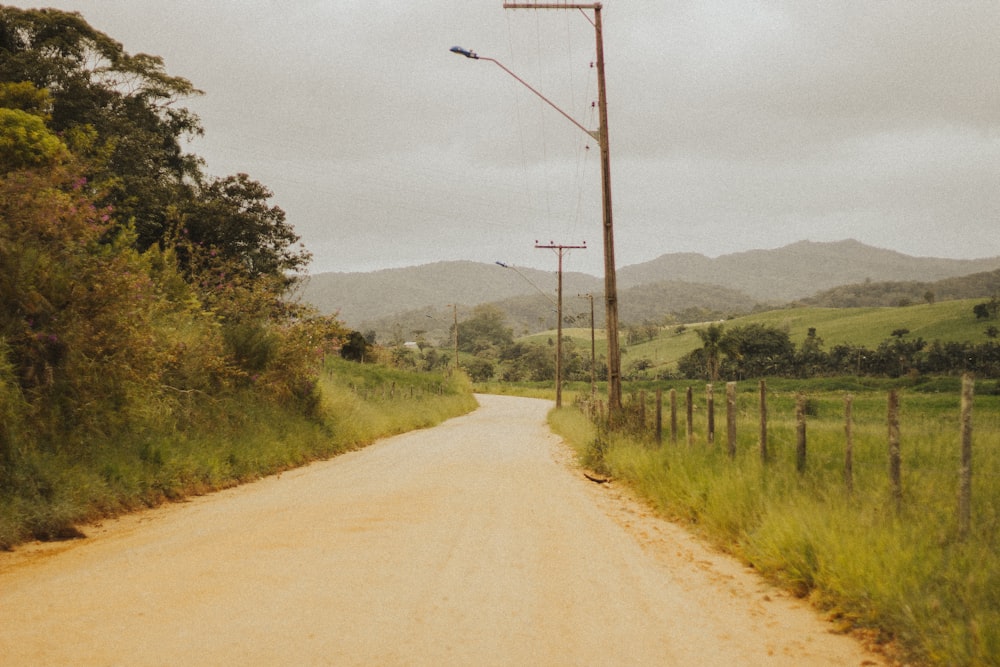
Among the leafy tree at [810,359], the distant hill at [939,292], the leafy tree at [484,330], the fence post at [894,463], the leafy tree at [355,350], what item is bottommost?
the leafy tree at [810,359]

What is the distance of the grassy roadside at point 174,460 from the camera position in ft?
26.0

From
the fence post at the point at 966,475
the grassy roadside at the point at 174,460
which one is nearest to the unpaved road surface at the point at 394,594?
the grassy roadside at the point at 174,460

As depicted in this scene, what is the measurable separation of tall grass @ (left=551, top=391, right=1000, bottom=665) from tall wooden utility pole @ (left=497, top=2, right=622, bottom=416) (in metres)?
4.88

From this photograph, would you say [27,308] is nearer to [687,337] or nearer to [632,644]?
[632,644]

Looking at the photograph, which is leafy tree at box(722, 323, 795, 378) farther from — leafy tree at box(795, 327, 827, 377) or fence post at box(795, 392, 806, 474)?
fence post at box(795, 392, 806, 474)

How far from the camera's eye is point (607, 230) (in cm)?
1705

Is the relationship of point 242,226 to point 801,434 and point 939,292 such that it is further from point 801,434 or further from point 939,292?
point 939,292

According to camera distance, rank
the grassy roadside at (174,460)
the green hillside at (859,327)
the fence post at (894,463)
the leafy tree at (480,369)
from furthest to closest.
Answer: the leafy tree at (480,369) < the green hillside at (859,327) < the grassy roadside at (174,460) < the fence post at (894,463)

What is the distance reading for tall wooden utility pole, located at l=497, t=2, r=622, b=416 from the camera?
16.5m

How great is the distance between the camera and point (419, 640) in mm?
4348

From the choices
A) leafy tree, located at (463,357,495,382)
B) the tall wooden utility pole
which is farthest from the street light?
leafy tree, located at (463,357,495,382)

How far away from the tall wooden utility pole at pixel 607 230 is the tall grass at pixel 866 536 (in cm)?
488

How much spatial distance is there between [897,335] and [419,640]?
89.2 m

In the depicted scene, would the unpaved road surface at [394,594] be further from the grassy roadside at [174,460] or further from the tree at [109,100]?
the tree at [109,100]
